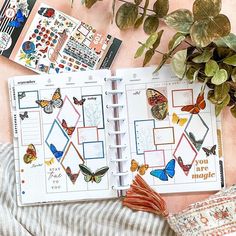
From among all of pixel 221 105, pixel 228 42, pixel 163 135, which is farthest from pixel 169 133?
pixel 228 42

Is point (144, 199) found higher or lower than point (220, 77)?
lower

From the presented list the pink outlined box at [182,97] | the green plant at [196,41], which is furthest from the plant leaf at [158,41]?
the pink outlined box at [182,97]

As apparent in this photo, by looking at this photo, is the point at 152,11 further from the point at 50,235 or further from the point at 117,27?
the point at 50,235

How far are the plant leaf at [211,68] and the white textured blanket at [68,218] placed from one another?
1.08 ft

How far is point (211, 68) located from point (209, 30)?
8 cm

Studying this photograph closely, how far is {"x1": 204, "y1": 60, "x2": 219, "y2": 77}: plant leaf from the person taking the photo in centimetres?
103

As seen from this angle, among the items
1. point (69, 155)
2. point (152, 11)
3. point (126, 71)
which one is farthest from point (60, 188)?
point (152, 11)

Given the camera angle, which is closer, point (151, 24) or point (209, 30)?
point (209, 30)

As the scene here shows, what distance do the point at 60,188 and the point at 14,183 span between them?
104 mm

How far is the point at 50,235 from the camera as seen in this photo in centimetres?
111

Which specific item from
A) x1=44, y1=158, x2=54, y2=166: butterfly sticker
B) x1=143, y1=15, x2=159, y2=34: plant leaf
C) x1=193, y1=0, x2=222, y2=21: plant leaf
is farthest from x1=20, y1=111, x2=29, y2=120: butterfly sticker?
x1=193, y1=0, x2=222, y2=21: plant leaf

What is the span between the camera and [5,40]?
1115 mm

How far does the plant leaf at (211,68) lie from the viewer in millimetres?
1027

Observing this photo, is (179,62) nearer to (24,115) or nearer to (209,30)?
(209,30)
